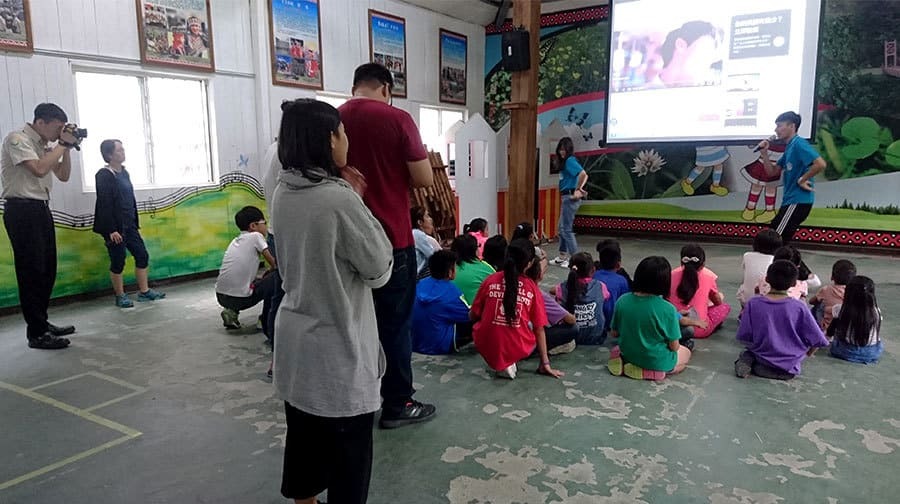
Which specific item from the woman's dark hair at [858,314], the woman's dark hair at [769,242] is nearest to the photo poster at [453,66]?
the woman's dark hair at [769,242]

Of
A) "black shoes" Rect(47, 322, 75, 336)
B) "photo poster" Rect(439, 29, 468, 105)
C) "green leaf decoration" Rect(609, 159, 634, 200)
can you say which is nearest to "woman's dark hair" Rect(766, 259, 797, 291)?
"black shoes" Rect(47, 322, 75, 336)

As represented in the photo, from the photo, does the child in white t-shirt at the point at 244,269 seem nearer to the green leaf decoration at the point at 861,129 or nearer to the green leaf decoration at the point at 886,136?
the green leaf decoration at the point at 861,129

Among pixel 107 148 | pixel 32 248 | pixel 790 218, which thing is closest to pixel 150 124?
pixel 107 148

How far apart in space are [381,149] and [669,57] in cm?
503

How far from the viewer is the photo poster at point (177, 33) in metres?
5.34

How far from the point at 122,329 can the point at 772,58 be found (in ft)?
19.8

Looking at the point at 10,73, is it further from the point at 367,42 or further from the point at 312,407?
the point at 312,407

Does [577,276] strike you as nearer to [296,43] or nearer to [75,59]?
A: [75,59]

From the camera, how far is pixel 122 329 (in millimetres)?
4223

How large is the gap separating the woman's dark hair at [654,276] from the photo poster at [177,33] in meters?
4.69

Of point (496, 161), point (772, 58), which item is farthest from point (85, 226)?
point (772, 58)

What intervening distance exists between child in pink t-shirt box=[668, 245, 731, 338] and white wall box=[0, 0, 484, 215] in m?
4.53

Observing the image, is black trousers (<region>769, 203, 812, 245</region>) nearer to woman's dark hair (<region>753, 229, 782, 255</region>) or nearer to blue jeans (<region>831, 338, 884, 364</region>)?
woman's dark hair (<region>753, 229, 782, 255</region>)

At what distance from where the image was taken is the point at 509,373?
123 inches
